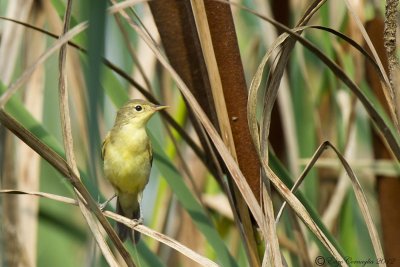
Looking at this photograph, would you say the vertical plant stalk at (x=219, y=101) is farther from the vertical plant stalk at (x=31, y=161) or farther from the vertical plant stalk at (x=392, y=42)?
the vertical plant stalk at (x=31, y=161)

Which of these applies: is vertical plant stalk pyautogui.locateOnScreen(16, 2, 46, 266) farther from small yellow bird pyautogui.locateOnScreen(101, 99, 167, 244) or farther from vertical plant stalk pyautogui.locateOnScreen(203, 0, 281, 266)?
vertical plant stalk pyautogui.locateOnScreen(203, 0, 281, 266)

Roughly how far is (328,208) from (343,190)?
0.34 feet

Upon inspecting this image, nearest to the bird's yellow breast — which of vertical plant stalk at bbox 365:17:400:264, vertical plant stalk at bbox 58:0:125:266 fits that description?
vertical plant stalk at bbox 365:17:400:264

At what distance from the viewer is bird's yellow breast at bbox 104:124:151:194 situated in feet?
8.21

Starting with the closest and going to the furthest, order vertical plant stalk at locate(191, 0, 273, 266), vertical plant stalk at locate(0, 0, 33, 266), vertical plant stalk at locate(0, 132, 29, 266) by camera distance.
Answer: vertical plant stalk at locate(191, 0, 273, 266) → vertical plant stalk at locate(0, 0, 33, 266) → vertical plant stalk at locate(0, 132, 29, 266)

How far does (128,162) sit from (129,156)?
0.09 feet

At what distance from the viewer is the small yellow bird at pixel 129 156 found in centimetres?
250

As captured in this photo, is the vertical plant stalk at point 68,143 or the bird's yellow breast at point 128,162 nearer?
the vertical plant stalk at point 68,143

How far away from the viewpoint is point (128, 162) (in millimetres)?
2529

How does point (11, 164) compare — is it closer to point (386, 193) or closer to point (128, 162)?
point (128, 162)

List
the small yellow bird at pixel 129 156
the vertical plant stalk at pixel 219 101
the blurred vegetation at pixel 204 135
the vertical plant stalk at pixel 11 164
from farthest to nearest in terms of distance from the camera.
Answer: the small yellow bird at pixel 129 156, the vertical plant stalk at pixel 11 164, the blurred vegetation at pixel 204 135, the vertical plant stalk at pixel 219 101

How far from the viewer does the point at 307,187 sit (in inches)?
84.4

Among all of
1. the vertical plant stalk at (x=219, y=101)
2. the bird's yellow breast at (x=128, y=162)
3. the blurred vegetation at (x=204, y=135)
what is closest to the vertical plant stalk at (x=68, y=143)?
the blurred vegetation at (x=204, y=135)

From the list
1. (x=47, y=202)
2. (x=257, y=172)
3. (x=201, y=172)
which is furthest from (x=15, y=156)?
(x=257, y=172)
